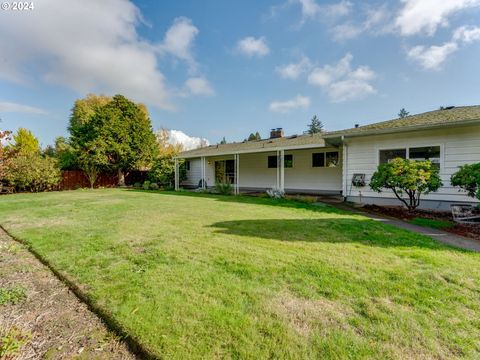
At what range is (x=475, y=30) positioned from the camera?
904cm

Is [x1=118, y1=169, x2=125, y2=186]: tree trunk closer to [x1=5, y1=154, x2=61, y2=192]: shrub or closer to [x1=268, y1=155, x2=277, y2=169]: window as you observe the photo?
[x1=5, y1=154, x2=61, y2=192]: shrub

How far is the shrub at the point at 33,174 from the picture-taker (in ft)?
52.1

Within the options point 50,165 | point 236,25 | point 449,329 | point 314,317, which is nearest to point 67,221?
point 314,317

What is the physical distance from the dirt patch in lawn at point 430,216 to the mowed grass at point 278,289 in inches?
61.4

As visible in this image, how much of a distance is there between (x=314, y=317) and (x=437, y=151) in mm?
9348

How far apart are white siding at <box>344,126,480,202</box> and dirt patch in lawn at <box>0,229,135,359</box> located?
10307mm

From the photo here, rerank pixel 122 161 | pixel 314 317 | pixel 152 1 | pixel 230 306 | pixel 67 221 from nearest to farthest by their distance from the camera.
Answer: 1. pixel 314 317
2. pixel 230 306
3. pixel 67 221
4. pixel 152 1
5. pixel 122 161

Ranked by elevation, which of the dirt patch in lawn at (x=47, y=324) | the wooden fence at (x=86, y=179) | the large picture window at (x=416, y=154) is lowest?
the dirt patch in lawn at (x=47, y=324)

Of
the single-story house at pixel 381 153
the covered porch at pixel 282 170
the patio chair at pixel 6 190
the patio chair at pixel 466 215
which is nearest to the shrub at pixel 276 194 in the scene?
the covered porch at pixel 282 170

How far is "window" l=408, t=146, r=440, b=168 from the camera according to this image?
8.52 meters

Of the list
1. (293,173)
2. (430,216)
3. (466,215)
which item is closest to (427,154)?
(430,216)

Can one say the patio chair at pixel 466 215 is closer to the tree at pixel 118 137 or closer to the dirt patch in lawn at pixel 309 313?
the dirt patch in lawn at pixel 309 313

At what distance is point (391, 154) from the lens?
947cm

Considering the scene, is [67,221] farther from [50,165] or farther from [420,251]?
[50,165]
